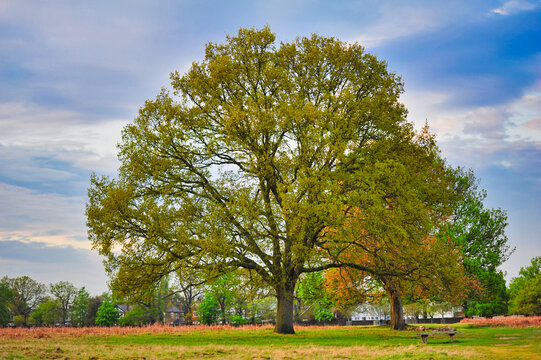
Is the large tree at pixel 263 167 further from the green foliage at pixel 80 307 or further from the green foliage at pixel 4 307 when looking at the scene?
the green foliage at pixel 80 307

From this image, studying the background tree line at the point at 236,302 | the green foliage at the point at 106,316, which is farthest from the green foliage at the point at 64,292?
the green foliage at the point at 106,316

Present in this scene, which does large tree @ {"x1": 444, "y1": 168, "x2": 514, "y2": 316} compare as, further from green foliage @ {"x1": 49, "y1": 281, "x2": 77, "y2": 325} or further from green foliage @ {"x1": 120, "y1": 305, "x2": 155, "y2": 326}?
green foliage @ {"x1": 49, "y1": 281, "x2": 77, "y2": 325}

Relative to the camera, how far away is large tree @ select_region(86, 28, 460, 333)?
24125 millimetres

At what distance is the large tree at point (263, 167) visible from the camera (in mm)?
24125

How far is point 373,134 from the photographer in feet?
93.6

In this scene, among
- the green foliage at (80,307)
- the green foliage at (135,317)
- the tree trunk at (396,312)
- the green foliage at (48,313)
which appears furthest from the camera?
the green foliage at (48,313)

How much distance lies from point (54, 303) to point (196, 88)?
238 feet

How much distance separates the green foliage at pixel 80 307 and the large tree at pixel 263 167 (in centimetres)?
5993

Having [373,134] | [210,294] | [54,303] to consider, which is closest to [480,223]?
[373,134]

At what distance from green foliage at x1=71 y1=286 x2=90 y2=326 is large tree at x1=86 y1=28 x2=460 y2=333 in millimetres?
59927

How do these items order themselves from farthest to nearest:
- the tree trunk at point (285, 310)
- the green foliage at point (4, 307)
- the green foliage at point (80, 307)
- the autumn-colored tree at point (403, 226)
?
1. the green foliage at point (80, 307)
2. the green foliage at point (4, 307)
3. the tree trunk at point (285, 310)
4. the autumn-colored tree at point (403, 226)

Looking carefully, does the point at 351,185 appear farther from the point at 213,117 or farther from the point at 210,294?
the point at 210,294

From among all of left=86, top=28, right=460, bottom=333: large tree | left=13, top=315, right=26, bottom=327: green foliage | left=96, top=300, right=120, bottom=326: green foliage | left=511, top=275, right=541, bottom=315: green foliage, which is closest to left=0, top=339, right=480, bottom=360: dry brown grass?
left=86, top=28, right=460, bottom=333: large tree

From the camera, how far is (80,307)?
259 feet
